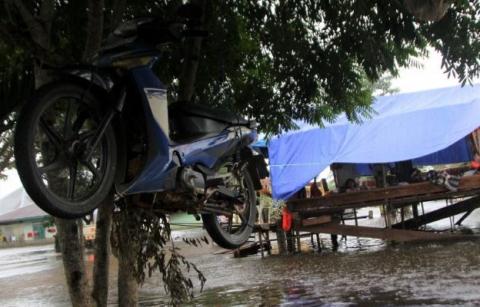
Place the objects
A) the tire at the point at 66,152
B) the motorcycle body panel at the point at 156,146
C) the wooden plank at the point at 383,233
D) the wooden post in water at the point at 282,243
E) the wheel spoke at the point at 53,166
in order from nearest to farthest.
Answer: the tire at the point at 66,152 < the wheel spoke at the point at 53,166 < the motorcycle body panel at the point at 156,146 < the wooden plank at the point at 383,233 < the wooden post in water at the point at 282,243

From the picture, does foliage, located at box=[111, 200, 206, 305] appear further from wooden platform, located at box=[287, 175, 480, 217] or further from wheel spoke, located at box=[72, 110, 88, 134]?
wooden platform, located at box=[287, 175, 480, 217]

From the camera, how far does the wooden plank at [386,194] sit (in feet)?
42.4

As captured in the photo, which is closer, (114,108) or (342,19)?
(114,108)

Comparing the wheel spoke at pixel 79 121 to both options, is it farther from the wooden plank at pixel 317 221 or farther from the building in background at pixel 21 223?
the building in background at pixel 21 223

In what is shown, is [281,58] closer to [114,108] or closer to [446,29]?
[446,29]

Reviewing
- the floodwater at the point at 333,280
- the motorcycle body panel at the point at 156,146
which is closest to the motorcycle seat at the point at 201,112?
the motorcycle body panel at the point at 156,146

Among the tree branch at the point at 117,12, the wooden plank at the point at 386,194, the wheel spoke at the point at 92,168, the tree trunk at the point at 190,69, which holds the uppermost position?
the tree branch at the point at 117,12

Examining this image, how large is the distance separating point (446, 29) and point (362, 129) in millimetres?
10079

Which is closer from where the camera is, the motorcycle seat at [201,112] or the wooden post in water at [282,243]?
the motorcycle seat at [201,112]

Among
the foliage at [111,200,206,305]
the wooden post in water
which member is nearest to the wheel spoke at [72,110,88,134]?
the foliage at [111,200,206,305]

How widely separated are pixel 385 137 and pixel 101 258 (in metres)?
10.6

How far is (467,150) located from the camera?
16.7 m

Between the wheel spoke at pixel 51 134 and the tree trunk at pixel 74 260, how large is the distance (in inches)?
67.8

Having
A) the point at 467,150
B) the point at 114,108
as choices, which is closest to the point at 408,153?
the point at 467,150
